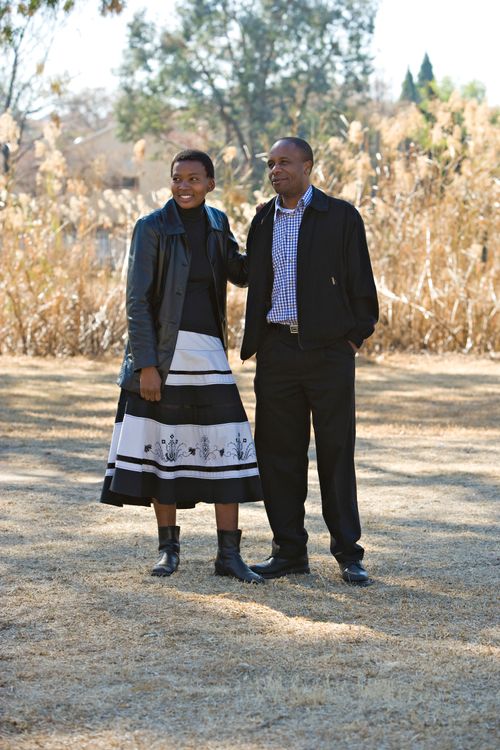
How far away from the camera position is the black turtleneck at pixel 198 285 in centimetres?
450

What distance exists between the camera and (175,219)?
→ 452 centimetres

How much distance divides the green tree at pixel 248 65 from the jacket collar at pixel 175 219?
3366 centimetres

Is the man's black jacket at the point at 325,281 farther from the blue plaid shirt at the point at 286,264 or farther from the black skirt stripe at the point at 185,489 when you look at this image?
the black skirt stripe at the point at 185,489

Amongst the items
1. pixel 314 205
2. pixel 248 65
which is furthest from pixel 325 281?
pixel 248 65

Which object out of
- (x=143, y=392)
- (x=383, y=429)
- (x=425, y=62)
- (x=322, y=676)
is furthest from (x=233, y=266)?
(x=425, y=62)

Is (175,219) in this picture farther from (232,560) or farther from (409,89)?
(409,89)

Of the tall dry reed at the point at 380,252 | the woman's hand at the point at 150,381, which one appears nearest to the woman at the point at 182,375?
the woman's hand at the point at 150,381

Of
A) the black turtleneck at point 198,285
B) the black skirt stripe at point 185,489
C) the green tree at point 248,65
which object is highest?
the green tree at point 248,65

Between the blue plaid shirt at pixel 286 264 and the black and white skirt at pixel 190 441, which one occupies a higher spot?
the blue plaid shirt at pixel 286 264

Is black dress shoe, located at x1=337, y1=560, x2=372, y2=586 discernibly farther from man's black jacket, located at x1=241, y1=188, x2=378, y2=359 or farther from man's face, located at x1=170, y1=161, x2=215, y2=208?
man's face, located at x1=170, y1=161, x2=215, y2=208

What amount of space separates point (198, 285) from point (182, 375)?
34 centimetres

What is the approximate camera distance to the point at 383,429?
9.50m

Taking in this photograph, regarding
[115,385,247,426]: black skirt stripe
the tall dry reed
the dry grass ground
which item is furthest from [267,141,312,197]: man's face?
the tall dry reed

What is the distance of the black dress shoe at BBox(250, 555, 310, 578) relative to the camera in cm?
468
